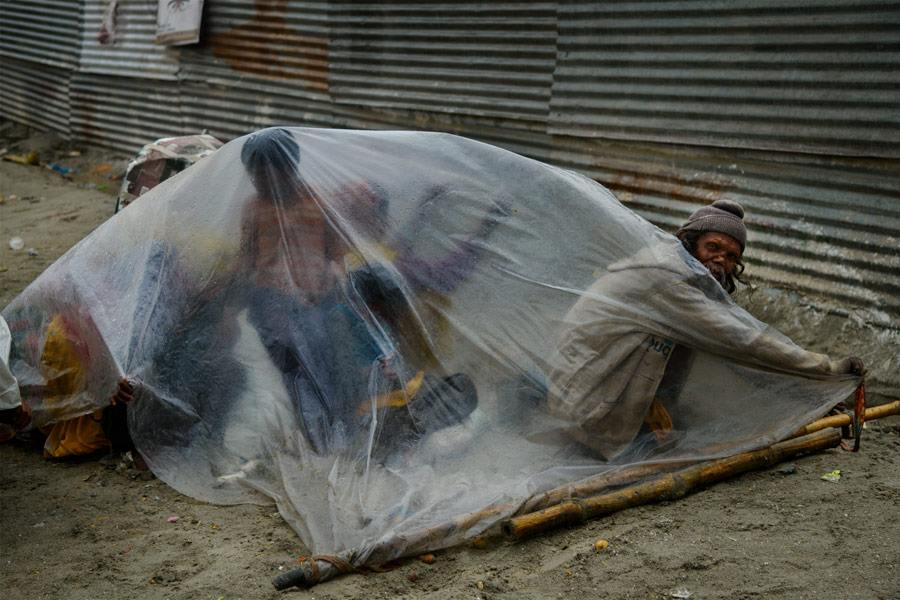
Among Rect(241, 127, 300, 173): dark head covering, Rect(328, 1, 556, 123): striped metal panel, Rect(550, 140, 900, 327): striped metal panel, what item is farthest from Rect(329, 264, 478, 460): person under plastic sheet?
Rect(328, 1, 556, 123): striped metal panel

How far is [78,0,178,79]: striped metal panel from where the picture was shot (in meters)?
8.27

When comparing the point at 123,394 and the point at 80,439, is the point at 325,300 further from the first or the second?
the point at 80,439

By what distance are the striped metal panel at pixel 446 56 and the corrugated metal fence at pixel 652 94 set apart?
12 mm

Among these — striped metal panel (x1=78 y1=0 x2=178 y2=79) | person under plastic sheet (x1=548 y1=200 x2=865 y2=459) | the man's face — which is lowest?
person under plastic sheet (x1=548 y1=200 x2=865 y2=459)

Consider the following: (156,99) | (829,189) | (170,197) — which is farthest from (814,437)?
(156,99)

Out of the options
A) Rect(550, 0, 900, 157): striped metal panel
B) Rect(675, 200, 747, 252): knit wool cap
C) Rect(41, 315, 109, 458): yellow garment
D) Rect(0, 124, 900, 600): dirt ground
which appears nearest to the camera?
Rect(0, 124, 900, 600): dirt ground

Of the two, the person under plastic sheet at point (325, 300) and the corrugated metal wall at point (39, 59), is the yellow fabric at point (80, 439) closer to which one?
the person under plastic sheet at point (325, 300)

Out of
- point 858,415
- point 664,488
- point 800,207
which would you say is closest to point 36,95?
point 800,207

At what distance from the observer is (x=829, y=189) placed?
416cm

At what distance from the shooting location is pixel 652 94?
4.79 meters

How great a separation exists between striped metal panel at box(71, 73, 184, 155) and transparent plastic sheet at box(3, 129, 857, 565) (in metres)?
5.60

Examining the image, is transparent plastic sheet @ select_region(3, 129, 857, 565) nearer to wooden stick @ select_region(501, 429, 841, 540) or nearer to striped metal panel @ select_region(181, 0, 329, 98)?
wooden stick @ select_region(501, 429, 841, 540)

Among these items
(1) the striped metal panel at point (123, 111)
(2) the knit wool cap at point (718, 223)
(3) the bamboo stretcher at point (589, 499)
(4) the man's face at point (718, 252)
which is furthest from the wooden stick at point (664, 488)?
(1) the striped metal panel at point (123, 111)

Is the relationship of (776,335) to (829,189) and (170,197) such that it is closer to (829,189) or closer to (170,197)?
(829,189)
